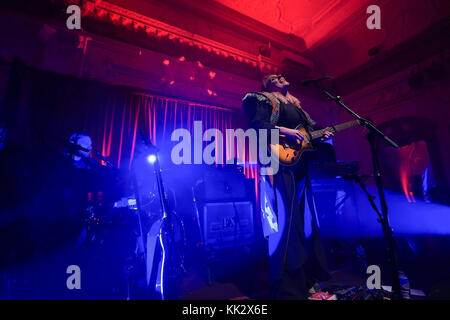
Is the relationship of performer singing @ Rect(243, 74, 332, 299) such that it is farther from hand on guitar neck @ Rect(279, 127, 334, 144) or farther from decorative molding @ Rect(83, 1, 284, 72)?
decorative molding @ Rect(83, 1, 284, 72)

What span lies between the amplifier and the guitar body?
5.63 ft

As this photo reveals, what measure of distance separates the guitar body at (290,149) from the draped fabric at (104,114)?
69.6 inches

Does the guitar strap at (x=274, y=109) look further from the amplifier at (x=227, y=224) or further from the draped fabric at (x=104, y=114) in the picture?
the amplifier at (x=227, y=224)

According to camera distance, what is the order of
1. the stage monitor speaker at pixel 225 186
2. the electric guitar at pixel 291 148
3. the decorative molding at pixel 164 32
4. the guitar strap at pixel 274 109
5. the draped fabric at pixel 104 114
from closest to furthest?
the electric guitar at pixel 291 148, the guitar strap at pixel 274 109, the draped fabric at pixel 104 114, the stage monitor speaker at pixel 225 186, the decorative molding at pixel 164 32

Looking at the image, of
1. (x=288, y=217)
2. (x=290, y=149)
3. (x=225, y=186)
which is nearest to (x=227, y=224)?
(x=225, y=186)

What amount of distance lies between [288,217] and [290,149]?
680 millimetres

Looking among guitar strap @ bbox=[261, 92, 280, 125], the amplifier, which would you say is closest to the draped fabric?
the amplifier

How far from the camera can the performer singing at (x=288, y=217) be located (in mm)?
1973

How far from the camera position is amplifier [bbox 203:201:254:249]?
11.2ft

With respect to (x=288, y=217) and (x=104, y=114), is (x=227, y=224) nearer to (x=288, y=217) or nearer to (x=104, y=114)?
(x=288, y=217)

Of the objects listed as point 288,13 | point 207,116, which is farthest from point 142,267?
point 288,13

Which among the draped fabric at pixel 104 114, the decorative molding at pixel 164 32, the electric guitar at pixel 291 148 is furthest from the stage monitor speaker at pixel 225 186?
the decorative molding at pixel 164 32

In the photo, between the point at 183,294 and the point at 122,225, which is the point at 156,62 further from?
the point at 183,294

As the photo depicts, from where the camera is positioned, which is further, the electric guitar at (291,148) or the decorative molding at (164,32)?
the decorative molding at (164,32)
